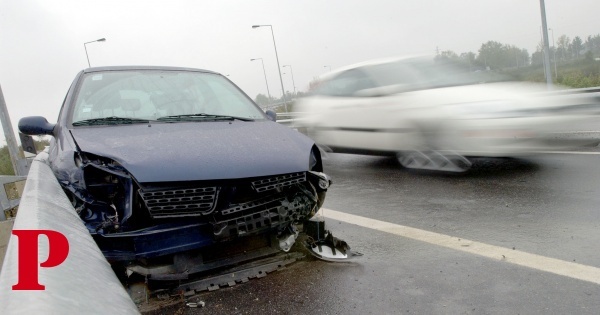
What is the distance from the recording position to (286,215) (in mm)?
2973

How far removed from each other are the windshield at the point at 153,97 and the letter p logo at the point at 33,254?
2.37 metres

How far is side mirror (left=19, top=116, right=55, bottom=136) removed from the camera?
Result: 379 centimetres

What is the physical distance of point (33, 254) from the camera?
1.13 m

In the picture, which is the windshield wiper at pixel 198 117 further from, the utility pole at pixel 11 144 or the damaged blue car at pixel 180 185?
the utility pole at pixel 11 144

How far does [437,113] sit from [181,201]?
4.11 metres

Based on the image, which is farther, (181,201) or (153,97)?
(153,97)

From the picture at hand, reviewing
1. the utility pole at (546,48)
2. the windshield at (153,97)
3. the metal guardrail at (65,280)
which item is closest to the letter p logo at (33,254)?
the metal guardrail at (65,280)

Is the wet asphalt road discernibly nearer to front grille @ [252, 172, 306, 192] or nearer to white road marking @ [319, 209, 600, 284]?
Answer: white road marking @ [319, 209, 600, 284]

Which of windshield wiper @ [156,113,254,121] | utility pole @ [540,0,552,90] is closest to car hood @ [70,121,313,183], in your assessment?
windshield wiper @ [156,113,254,121]

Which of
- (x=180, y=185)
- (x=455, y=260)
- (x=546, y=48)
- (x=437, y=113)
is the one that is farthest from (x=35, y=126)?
(x=546, y=48)

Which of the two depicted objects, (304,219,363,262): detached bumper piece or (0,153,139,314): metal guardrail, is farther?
(304,219,363,262): detached bumper piece

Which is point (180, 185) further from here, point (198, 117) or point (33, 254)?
point (33, 254)

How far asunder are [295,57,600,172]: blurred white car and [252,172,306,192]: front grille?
328 centimetres

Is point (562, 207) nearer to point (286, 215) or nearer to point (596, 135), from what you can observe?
point (286, 215)
